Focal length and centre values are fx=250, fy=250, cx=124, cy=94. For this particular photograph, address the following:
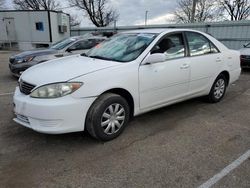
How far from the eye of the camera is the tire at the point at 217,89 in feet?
17.0

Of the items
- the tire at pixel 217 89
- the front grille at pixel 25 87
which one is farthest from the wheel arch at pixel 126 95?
the tire at pixel 217 89

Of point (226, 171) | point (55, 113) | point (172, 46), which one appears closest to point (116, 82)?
point (55, 113)

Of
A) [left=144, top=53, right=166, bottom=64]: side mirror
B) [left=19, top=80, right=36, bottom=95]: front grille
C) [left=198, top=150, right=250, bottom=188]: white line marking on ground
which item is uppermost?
[left=144, top=53, right=166, bottom=64]: side mirror

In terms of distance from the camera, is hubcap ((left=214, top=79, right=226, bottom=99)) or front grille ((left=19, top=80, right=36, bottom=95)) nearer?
front grille ((left=19, top=80, right=36, bottom=95))

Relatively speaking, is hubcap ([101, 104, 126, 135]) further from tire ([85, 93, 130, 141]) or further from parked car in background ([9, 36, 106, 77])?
parked car in background ([9, 36, 106, 77])

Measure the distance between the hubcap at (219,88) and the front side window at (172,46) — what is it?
1355mm

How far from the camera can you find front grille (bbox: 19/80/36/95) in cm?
333

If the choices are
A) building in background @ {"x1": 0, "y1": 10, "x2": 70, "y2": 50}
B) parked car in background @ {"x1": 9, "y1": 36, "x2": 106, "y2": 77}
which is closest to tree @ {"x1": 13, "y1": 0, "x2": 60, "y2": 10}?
building in background @ {"x1": 0, "y1": 10, "x2": 70, "y2": 50}

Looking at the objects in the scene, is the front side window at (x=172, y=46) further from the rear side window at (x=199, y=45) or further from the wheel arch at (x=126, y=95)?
the wheel arch at (x=126, y=95)

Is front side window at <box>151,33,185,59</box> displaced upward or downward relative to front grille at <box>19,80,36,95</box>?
upward

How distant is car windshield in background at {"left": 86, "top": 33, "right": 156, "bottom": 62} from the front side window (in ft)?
0.59

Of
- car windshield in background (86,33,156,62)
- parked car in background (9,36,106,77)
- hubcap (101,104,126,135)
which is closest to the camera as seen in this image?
hubcap (101,104,126,135)

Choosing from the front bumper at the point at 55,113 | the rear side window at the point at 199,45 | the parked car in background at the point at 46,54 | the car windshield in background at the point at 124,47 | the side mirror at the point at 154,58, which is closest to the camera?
the front bumper at the point at 55,113

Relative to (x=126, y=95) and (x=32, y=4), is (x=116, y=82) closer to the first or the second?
(x=126, y=95)
